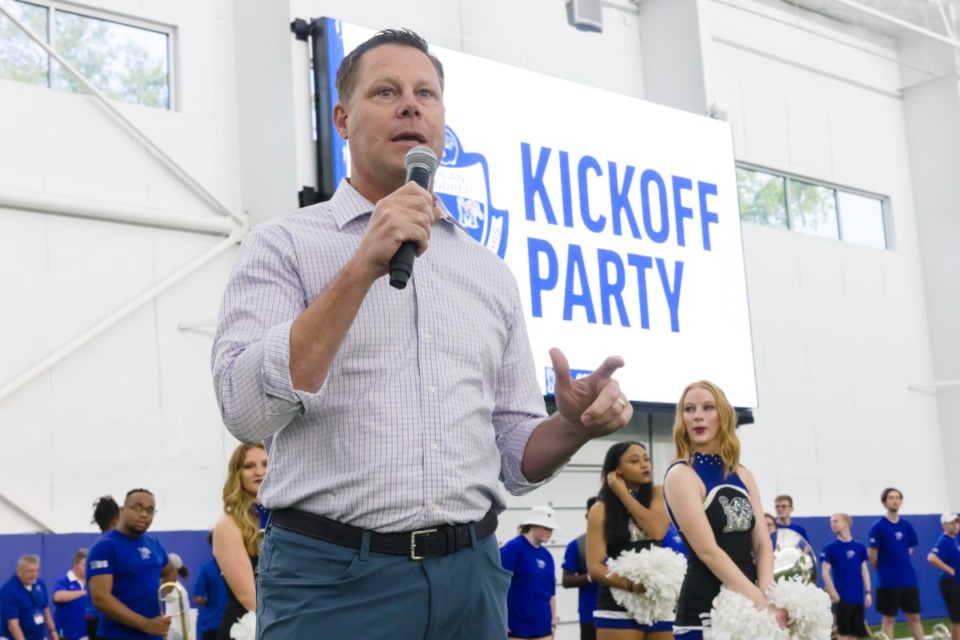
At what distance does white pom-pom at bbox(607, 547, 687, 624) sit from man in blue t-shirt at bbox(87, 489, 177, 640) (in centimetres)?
215

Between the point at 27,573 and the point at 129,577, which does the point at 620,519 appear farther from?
the point at 27,573

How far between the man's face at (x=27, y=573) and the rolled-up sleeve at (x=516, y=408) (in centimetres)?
650

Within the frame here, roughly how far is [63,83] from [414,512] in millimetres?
8053

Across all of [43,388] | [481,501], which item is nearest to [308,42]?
[43,388]

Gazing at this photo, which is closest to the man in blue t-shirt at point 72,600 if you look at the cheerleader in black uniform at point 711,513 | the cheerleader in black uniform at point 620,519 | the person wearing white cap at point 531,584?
the person wearing white cap at point 531,584

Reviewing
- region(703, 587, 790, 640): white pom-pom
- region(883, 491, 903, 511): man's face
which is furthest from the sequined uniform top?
region(883, 491, 903, 511): man's face

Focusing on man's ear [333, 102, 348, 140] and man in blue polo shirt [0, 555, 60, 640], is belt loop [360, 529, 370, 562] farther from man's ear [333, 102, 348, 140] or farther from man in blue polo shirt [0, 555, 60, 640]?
man in blue polo shirt [0, 555, 60, 640]

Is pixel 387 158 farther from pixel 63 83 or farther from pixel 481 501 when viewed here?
pixel 63 83

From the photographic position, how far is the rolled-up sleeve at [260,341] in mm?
1562

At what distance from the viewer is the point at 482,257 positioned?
1.97m

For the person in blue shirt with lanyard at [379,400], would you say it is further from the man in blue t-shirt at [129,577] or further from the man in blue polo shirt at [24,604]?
the man in blue polo shirt at [24,604]

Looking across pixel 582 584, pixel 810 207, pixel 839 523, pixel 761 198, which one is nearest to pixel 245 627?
pixel 582 584

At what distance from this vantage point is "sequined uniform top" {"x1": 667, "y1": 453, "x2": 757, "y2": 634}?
161 inches

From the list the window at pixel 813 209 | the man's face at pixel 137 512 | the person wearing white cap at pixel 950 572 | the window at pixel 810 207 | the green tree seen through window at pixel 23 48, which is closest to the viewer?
the man's face at pixel 137 512
